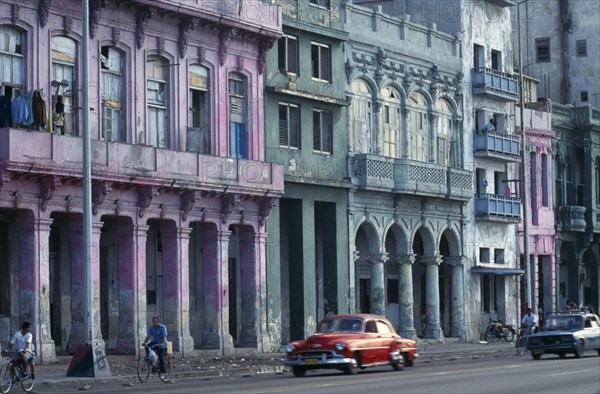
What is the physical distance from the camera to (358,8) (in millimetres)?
56656

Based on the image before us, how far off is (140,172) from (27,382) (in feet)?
39.4

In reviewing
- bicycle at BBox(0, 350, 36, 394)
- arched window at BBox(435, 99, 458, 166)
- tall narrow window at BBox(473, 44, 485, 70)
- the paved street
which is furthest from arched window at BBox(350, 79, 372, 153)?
bicycle at BBox(0, 350, 36, 394)

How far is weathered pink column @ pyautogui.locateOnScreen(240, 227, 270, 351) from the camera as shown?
50031 millimetres

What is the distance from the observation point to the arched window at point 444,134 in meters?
63.3

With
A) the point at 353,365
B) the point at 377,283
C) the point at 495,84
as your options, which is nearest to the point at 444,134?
the point at 495,84

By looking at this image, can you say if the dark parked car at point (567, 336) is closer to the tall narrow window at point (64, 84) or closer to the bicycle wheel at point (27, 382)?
the tall narrow window at point (64, 84)

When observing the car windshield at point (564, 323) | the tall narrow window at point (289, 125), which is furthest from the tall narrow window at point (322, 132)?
the car windshield at point (564, 323)

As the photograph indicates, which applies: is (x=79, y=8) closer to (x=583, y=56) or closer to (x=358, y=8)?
(x=358, y=8)

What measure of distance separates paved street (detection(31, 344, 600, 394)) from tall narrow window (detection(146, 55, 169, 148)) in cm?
932

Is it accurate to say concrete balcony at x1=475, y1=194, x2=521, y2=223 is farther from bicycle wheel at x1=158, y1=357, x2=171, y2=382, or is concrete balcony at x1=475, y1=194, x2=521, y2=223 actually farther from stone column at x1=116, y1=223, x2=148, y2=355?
bicycle wheel at x1=158, y1=357, x2=171, y2=382

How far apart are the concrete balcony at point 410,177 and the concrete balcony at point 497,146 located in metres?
2.12

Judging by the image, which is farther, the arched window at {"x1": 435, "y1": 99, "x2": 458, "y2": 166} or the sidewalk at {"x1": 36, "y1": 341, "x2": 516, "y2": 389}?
the arched window at {"x1": 435, "y1": 99, "x2": 458, "y2": 166}

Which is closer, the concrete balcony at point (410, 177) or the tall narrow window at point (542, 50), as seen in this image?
the concrete balcony at point (410, 177)

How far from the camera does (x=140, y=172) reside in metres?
44.3
